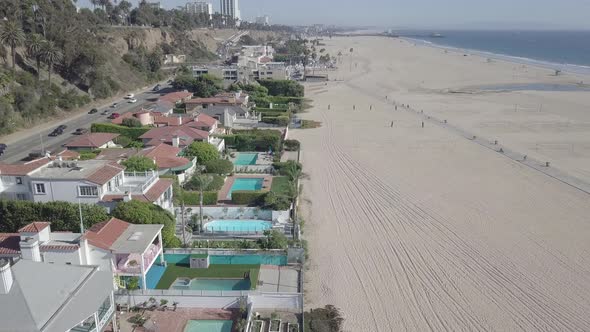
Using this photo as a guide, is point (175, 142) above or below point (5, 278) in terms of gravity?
below

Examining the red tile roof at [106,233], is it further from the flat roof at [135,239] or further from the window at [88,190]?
the window at [88,190]

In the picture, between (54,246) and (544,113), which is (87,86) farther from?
(544,113)

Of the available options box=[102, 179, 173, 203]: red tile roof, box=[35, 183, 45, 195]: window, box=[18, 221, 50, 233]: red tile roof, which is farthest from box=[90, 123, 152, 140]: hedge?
box=[18, 221, 50, 233]: red tile roof

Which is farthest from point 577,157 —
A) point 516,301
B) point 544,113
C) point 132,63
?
point 132,63

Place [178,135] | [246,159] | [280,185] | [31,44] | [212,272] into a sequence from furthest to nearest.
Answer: [31,44]
[246,159]
[178,135]
[280,185]
[212,272]

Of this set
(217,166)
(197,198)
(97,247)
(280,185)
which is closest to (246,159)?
(217,166)

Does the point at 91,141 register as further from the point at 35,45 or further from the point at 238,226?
the point at 35,45

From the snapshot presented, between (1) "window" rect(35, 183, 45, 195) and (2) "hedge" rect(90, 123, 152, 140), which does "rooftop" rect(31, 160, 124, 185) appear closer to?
(1) "window" rect(35, 183, 45, 195)

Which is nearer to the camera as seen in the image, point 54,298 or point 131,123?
point 54,298
